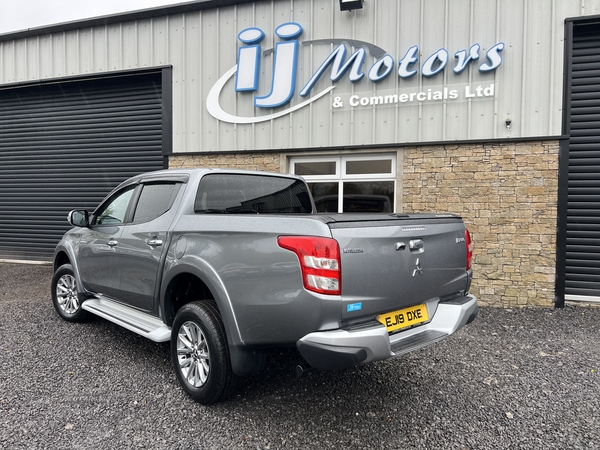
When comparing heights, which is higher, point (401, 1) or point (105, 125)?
point (401, 1)

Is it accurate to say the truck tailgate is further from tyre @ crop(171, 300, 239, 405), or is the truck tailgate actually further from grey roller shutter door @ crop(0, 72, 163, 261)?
grey roller shutter door @ crop(0, 72, 163, 261)

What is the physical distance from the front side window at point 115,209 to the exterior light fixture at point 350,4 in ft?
15.9

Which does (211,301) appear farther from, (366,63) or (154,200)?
(366,63)

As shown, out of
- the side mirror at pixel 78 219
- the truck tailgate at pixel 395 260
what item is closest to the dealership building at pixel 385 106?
the side mirror at pixel 78 219

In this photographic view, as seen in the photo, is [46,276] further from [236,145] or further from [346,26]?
[346,26]

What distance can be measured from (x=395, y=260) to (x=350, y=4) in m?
5.64

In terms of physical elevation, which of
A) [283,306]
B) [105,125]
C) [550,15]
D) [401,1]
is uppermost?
[401,1]

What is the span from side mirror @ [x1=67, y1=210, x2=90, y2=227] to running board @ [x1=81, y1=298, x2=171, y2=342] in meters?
0.85

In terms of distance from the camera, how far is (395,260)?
2451 millimetres

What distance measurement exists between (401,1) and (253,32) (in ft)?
→ 8.63

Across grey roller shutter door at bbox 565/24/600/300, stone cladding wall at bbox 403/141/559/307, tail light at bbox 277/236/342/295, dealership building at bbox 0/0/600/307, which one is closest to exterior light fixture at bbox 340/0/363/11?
dealership building at bbox 0/0/600/307

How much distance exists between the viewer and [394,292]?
245 centimetres

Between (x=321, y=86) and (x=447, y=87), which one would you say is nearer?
(x=447, y=87)

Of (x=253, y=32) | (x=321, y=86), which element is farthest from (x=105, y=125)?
(x=321, y=86)
